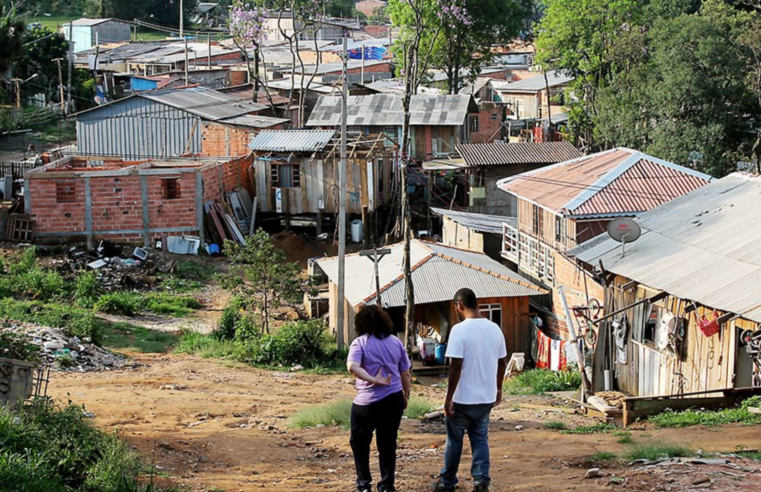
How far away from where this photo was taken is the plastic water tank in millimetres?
30359

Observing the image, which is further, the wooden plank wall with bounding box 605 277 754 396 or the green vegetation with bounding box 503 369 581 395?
the green vegetation with bounding box 503 369 581 395

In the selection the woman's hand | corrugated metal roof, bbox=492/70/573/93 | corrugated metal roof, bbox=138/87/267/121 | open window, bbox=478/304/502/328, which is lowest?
open window, bbox=478/304/502/328

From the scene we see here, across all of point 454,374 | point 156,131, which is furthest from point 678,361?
point 156,131

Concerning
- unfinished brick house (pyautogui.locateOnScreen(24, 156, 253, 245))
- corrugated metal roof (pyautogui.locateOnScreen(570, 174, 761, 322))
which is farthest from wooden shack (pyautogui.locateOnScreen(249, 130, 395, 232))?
corrugated metal roof (pyautogui.locateOnScreen(570, 174, 761, 322))

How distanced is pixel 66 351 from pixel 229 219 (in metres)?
13.0

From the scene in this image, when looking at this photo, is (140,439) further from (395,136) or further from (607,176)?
(395,136)

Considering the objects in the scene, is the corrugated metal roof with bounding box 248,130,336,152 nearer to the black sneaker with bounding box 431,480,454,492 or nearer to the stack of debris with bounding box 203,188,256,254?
the stack of debris with bounding box 203,188,256,254

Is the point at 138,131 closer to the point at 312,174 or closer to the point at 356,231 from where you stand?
the point at 312,174

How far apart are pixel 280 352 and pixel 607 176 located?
325 inches

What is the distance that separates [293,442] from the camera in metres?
10.2

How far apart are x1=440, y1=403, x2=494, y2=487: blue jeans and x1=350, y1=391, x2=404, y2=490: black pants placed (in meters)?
0.39

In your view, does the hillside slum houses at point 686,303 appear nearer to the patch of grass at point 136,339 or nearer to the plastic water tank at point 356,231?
the patch of grass at point 136,339

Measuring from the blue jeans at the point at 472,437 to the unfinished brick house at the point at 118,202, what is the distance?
71.2 ft

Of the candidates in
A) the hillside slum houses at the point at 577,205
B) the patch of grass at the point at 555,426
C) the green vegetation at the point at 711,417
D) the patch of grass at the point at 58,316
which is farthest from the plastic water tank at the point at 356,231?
the green vegetation at the point at 711,417
